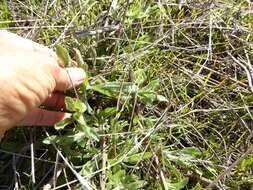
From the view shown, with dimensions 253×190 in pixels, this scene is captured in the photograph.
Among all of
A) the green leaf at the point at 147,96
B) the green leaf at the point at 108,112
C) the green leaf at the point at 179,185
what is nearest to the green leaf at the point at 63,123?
the green leaf at the point at 108,112

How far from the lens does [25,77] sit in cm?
143

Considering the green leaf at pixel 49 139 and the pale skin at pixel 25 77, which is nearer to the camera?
the pale skin at pixel 25 77

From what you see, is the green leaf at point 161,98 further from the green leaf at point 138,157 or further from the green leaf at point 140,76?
the green leaf at point 138,157

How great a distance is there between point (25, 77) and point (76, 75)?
0.23 metres

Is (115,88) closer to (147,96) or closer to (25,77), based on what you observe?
(147,96)

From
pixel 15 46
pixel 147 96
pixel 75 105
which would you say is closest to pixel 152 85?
pixel 147 96

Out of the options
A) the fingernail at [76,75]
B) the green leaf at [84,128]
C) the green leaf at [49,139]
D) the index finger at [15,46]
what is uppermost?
the index finger at [15,46]

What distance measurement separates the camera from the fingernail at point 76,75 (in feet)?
5.30

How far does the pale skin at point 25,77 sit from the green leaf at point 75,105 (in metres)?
0.05

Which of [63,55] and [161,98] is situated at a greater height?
[63,55]

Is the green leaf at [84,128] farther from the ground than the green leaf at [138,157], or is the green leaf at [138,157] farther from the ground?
the green leaf at [84,128]

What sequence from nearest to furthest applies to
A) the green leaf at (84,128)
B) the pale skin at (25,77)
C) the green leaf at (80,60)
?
the pale skin at (25,77), the green leaf at (84,128), the green leaf at (80,60)

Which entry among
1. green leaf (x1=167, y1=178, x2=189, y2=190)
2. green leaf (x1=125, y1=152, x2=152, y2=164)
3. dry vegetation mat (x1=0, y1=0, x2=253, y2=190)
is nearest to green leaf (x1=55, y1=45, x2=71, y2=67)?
dry vegetation mat (x1=0, y1=0, x2=253, y2=190)

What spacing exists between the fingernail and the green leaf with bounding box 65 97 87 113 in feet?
0.21
